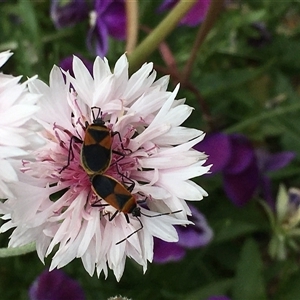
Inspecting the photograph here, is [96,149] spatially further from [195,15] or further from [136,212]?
[195,15]

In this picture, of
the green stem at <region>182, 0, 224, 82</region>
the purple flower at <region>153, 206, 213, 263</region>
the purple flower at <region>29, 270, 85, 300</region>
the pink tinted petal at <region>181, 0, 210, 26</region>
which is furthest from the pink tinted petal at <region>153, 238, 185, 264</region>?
the pink tinted petal at <region>181, 0, 210, 26</region>

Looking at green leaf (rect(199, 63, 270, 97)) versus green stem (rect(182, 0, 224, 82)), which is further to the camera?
green leaf (rect(199, 63, 270, 97))

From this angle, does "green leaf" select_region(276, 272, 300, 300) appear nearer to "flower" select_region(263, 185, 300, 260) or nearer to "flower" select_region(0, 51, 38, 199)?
"flower" select_region(263, 185, 300, 260)

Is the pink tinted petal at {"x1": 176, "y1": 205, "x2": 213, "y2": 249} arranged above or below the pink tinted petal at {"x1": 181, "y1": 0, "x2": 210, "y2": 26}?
below

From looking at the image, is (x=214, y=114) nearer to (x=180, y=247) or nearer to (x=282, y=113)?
(x=282, y=113)

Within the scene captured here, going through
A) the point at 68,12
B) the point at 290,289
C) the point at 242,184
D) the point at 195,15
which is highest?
the point at 68,12

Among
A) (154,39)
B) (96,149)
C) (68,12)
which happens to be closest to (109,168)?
(96,149)
